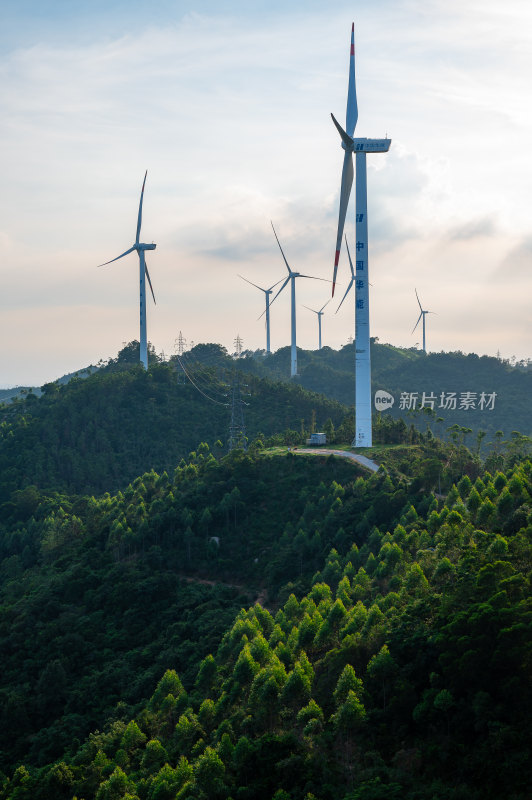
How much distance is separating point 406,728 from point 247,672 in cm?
1603

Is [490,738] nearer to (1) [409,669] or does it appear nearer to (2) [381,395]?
(1) [409,669]

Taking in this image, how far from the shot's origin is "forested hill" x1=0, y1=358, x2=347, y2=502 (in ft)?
536

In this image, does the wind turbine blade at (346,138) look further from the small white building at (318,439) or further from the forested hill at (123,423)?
the forested hill at (123,423)

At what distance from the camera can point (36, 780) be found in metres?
66.4

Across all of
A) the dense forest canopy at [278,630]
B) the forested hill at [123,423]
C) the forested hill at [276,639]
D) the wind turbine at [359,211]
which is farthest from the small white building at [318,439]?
the forested hill at [123,423]

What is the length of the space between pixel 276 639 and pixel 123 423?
109983 mm

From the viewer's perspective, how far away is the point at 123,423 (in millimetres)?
175250

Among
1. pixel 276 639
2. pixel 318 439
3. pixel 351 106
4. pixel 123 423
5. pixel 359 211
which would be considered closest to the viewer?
pixel 276 639

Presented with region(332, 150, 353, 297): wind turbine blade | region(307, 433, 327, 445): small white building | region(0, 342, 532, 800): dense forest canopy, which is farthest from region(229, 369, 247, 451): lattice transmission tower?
region(332, 150, 353, 297): wind turbine blade

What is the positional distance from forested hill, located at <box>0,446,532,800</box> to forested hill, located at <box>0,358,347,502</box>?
1441 inches

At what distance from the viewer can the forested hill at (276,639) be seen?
5291 centimetres

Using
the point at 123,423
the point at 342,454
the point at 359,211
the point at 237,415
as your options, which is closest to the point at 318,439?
the point at 342,454

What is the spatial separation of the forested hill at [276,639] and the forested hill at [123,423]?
36.6 m

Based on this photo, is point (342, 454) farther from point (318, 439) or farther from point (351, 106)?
point (351, 106)
